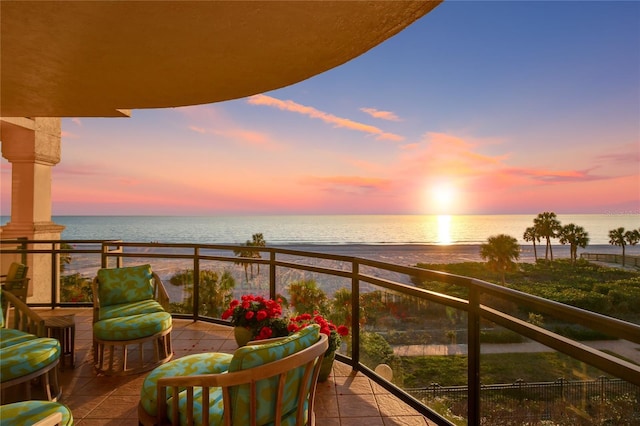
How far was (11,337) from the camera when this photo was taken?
9.50 ft

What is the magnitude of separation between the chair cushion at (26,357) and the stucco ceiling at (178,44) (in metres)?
2.37

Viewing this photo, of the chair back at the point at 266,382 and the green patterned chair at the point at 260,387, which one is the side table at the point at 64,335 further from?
the chair back at the point at 266,382

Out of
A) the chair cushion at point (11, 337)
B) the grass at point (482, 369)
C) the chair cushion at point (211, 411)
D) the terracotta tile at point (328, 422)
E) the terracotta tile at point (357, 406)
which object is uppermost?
the chair cushion at point (11, 337)

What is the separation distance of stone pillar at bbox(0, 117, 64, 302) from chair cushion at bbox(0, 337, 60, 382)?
17.1 feet

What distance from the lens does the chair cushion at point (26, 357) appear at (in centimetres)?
242

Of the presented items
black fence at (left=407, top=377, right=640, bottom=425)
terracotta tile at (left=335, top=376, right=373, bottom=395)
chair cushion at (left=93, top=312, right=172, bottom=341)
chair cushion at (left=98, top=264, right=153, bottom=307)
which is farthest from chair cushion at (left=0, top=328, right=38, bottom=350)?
black fence at (left=407, top=377, right=640, bottom=425)

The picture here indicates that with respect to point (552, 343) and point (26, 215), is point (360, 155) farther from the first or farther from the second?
point (552, 343)

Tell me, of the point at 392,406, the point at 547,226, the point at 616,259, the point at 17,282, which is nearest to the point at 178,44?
the point at 392,406

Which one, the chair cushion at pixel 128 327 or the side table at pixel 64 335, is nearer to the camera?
the chair cushion at pixel 128 327

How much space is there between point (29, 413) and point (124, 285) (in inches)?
88.9

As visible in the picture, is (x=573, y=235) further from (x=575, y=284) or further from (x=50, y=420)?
(x=50, y=420)

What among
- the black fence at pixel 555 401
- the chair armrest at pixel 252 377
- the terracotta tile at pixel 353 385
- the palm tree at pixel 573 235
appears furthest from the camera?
the palm tree at pixel 573 235

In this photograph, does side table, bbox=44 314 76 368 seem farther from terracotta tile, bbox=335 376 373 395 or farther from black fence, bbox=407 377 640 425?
black fence, bbox=407 377 640 425

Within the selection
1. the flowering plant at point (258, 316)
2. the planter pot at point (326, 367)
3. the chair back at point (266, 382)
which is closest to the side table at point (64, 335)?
the flowering plant at point (258, 316)
